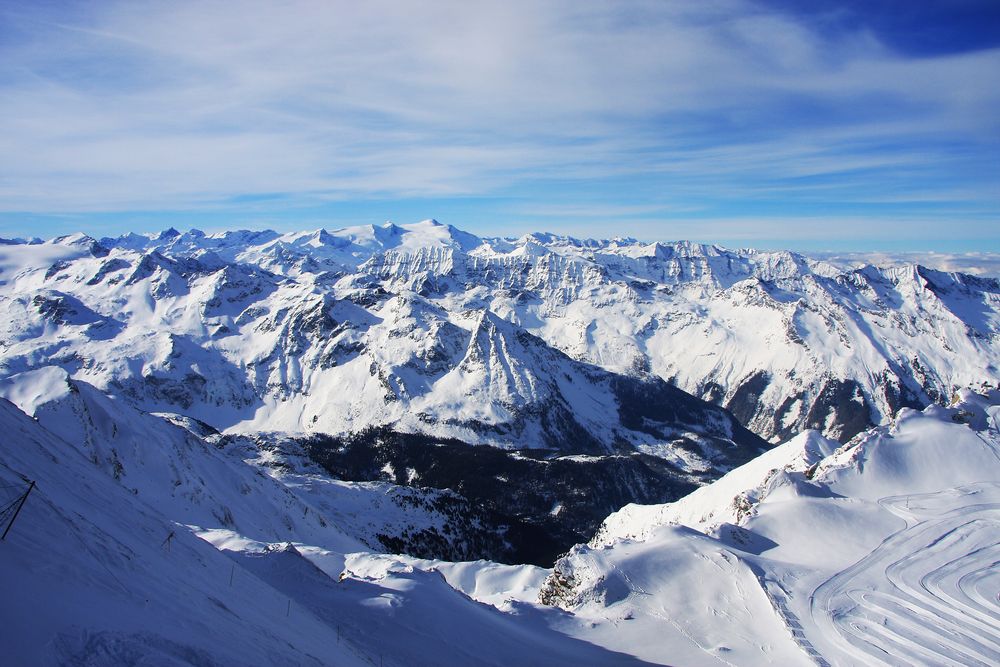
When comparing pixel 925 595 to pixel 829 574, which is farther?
pixel 829 574

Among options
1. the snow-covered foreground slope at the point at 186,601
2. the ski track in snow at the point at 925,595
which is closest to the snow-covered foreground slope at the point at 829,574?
the ski track in snow at the point at 925,595

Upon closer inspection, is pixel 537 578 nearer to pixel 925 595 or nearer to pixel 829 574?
pixel 829 574

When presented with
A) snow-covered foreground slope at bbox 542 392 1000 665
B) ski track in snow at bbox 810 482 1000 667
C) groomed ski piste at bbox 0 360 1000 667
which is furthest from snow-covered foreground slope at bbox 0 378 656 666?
ski track in snow at bbox 810 482 1000 667

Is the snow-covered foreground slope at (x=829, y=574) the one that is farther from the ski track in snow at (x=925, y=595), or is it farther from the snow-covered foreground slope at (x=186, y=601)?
the snow-covered foreground slope at (x=186, y=601)

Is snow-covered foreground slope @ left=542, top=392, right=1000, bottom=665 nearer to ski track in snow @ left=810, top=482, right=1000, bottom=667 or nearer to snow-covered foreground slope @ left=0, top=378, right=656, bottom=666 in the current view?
ski track in snow @ left=810, top=482, right=1000, bottom=667

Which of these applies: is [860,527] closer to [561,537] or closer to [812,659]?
[812,659]

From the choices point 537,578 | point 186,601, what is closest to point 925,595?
point 537,578

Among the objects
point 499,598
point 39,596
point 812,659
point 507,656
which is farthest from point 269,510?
point 39,596
